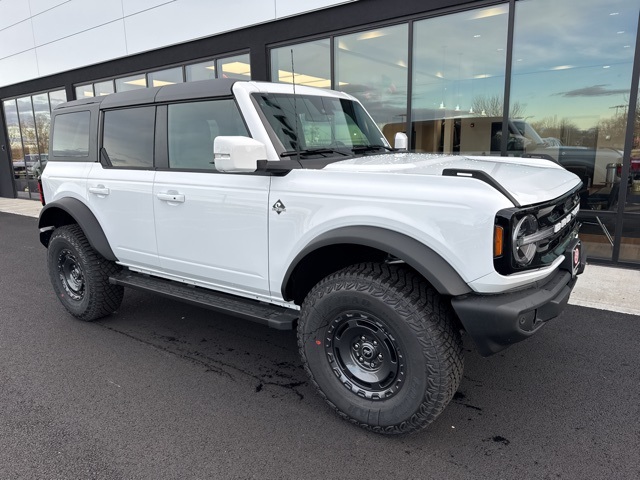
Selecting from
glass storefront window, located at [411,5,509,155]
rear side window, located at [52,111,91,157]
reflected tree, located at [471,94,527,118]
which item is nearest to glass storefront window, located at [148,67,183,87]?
glass storefront window, located at [411,5,509,155]

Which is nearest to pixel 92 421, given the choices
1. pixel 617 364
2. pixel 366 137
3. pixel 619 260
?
pixel 366 137

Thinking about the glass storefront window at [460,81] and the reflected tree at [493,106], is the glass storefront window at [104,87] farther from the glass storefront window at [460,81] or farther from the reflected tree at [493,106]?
the reflected tree at [493,106]

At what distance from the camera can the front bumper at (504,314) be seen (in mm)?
2188

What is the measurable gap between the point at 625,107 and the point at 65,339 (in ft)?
22.4

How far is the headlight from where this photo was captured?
2225 mm

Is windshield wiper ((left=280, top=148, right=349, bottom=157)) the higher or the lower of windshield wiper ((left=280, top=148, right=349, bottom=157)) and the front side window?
the lower

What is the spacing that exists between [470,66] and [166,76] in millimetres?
7135

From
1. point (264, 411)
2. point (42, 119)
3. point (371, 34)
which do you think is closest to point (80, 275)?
point (264, 411)

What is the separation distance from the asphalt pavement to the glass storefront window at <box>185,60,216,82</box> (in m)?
7.05

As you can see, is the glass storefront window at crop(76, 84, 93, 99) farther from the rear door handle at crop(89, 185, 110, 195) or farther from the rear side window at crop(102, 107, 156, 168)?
the rear door handle at crop(89, 185, 110, 195)

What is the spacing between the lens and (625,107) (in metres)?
5.80

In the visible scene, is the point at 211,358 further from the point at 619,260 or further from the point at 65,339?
the point at 619,260

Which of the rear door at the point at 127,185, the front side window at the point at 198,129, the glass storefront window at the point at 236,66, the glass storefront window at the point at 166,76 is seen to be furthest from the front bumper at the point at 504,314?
the glass storefront window at the point at 166,76

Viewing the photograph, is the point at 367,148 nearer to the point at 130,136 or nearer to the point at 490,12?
the point at 130,136
